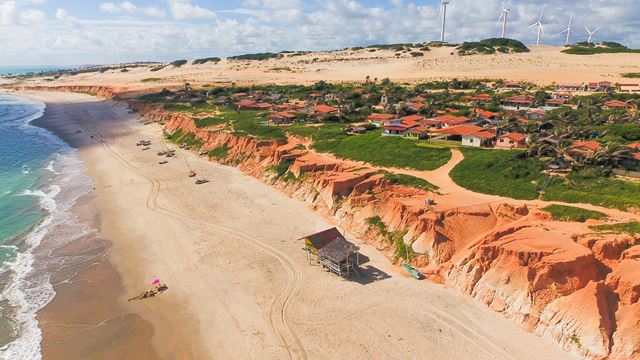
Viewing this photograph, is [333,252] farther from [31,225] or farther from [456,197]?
[31,225]

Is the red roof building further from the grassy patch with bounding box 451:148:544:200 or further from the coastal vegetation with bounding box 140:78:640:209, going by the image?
the grassy patch with bounding box 451:148:544:200

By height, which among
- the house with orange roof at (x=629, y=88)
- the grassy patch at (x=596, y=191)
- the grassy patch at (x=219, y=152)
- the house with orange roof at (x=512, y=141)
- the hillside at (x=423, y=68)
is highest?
the hillside at (x=423, y=68)

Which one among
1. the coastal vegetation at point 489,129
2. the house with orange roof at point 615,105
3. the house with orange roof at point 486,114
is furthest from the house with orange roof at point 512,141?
the house with orange roof at point 615,105

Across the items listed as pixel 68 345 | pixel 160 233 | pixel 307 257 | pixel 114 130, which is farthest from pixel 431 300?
pixel 114 130

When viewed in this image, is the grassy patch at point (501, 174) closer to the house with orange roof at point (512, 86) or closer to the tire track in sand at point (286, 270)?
the tire track in sand at point (286, 270)

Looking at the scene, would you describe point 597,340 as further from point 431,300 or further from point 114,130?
point 114,130
